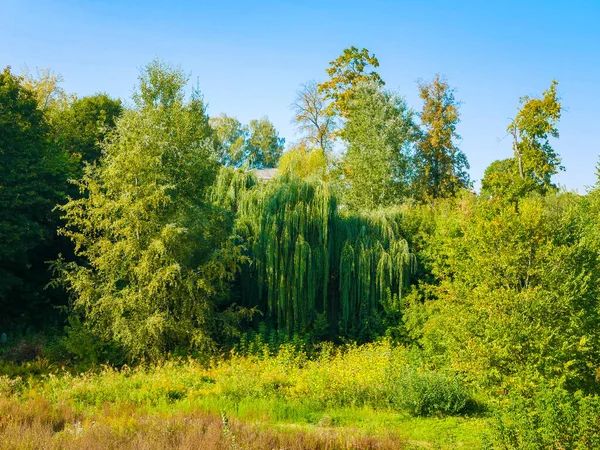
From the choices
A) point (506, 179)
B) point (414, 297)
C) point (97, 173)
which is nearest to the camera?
point (97, 173)

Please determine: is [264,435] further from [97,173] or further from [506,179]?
[506,179]

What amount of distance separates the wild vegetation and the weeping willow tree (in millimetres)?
76

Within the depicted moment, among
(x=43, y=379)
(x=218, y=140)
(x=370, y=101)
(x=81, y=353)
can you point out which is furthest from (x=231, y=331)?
(x=218, y=140)

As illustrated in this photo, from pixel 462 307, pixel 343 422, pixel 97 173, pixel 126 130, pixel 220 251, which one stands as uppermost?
pixel 126 130

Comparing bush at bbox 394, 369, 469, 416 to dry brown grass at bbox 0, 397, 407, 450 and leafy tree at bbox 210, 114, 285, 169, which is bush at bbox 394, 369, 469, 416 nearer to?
dry brown grass at bbox 0, 397, 407, 450

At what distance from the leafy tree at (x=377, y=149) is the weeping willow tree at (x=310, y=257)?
5784mm

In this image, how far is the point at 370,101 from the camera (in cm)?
2708

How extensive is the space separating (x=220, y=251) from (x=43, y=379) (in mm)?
5664

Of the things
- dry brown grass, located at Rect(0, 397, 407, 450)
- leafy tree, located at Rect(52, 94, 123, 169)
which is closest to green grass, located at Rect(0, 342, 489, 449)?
dry brown grass, located at Rect(0, 397, 407, 450)

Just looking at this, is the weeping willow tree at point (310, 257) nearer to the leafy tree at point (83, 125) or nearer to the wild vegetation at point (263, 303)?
the wild vegetation at point (263, 303)

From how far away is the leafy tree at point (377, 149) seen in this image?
1008 inches

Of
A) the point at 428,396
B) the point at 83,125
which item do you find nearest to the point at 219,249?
the point at 428,396

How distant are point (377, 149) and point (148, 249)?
13.8 m

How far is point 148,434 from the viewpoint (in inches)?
313
